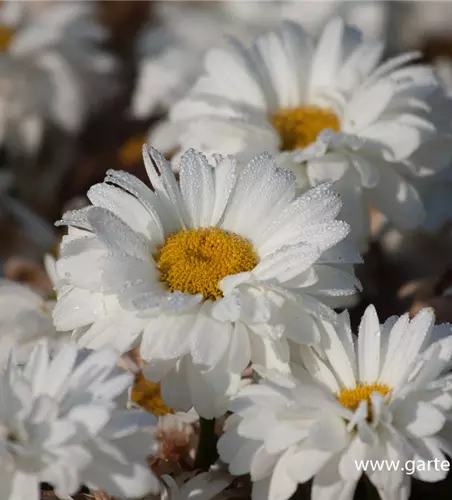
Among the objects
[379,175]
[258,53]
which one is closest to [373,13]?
[258,53]

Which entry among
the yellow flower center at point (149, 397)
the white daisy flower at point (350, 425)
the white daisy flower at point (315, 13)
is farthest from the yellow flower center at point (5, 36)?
the white daisy flower at point (350, 425)

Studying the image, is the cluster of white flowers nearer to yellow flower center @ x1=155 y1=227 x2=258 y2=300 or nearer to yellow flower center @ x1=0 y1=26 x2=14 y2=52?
yellow flower center @ x1=155 y1=227 x2=258 y2=300

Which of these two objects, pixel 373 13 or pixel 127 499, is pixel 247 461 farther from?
pixel 373 13

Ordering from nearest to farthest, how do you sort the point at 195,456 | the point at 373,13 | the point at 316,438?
the point at 316,438, the point at 195,456, the point at 373,13

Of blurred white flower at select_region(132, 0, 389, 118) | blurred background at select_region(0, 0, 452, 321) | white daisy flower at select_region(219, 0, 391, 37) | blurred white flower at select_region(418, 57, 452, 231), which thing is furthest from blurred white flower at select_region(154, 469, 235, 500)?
white daisy flower at select_region(219, 0, 391, 37)

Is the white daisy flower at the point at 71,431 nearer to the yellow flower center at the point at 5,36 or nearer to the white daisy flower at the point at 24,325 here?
the white daisy flower at the point at 24,325

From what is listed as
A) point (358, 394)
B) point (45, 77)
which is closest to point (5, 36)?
point (45, 77)

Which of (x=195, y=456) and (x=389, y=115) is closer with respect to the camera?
(x=195, y=456)
